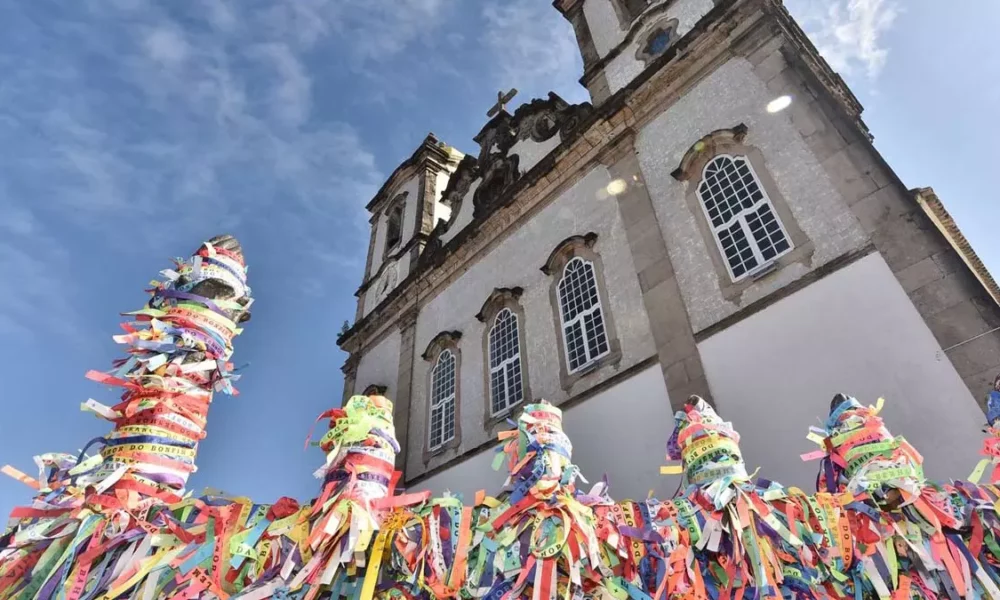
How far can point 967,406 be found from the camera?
17.3ft

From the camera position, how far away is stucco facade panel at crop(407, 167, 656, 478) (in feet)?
29.2

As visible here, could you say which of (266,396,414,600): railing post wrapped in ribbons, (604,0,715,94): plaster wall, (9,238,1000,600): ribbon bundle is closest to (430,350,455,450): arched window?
(604,0,715,94): plaster wall

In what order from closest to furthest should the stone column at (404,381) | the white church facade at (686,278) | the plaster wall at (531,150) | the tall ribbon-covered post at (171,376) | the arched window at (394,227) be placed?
the tall ribbon-covered post at (171,376) < the white church facade at (686,278) < the stone column at (404,381) < the plaster wall at (531,150) < the arched window at (394,227)

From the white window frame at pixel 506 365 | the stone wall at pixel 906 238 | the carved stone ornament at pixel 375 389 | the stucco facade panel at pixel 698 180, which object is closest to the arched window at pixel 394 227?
the carved stone ornament at pixel 375 389

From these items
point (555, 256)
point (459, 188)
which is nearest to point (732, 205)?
point (555, 256)

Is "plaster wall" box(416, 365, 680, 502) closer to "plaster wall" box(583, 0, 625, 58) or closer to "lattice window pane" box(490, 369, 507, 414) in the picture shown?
"lattice window pane" box(490, 369, 507, 414)

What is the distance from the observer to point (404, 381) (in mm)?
13141

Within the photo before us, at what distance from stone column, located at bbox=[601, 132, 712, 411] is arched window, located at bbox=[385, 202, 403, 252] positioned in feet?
31.3

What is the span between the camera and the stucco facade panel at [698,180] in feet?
23.0

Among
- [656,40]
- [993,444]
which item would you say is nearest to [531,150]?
[656,40]

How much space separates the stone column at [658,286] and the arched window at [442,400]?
5.01 m

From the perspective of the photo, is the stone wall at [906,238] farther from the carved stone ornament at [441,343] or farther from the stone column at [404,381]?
the stone column at [404,381]

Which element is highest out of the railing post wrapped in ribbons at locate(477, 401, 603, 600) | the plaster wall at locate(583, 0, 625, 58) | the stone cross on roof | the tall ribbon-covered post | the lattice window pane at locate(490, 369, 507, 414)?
the stone cross on roof

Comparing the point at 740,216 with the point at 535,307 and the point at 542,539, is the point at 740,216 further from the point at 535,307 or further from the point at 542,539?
the point at 542,539
